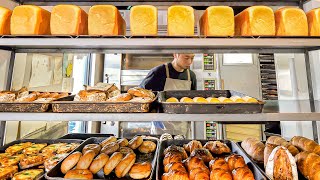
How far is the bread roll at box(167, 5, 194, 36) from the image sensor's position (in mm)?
1298

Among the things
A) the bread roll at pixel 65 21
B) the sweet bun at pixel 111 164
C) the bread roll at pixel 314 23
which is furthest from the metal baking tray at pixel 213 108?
the bread roll at pixel 65 21

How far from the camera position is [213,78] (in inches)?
143

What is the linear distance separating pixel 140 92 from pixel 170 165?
1.51 ft

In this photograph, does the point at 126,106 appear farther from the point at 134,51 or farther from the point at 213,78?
the point at 213,78

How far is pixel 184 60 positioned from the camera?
2746 millimetres

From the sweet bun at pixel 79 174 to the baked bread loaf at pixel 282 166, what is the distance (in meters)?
0.92

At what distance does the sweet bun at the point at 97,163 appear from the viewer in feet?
3.77

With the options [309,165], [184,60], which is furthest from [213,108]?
[184,60]

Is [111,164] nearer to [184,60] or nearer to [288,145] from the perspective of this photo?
[288,145]

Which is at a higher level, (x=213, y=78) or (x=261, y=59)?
(x=261, y=59)

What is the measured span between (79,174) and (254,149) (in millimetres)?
1047

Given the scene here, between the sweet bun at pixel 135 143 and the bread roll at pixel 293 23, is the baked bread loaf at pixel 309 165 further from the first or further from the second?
the sweet bun at pixel 135 143

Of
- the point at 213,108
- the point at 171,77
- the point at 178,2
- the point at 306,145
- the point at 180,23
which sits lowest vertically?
the point at 306,145

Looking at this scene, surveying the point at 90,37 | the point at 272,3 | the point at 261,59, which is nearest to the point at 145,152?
the point at 90,37
